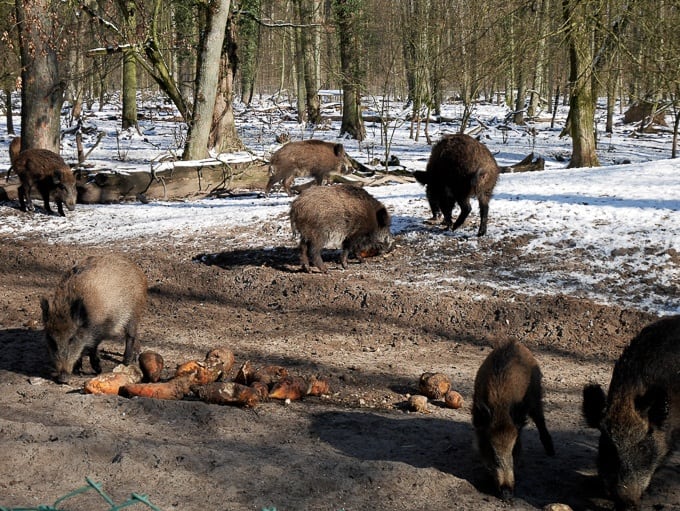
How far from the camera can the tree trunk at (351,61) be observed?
856 inches

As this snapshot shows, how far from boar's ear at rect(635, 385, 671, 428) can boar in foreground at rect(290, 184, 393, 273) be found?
197 inches

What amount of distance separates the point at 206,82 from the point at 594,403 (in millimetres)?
11460

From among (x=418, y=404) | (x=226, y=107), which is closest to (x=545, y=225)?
(x=418, y=404)

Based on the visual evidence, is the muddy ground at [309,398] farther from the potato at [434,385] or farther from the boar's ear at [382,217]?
the boar's ear at [382,217]

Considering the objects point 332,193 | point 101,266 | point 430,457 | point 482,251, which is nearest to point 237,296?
point 332,193

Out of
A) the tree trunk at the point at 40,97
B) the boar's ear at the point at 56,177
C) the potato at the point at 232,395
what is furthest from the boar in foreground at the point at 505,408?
the tree trunk at the point at 40,97

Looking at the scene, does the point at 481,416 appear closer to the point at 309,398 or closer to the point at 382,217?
the point at 309,398

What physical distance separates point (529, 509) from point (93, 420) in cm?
270

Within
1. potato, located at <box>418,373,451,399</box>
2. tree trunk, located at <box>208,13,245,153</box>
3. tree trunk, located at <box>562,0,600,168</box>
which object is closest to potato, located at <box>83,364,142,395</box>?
potato, located at <box>418,373,451,399</box>

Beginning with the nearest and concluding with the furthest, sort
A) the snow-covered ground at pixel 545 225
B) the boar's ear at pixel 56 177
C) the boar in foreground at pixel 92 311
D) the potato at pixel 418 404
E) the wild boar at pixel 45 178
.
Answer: the potato at pixel 418 404 < the boar in foreground at pixel 92 311 < the snow-covered ground at pixel 545 225 < the boar's ear at pixel 56 177 < the wild boar at pixel 45 178

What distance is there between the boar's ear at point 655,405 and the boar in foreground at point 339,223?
500 cm

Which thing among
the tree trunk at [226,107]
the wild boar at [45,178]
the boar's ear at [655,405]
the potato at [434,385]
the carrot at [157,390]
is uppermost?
the tree trunk at [226,107]

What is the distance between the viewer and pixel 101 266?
19.7 ft

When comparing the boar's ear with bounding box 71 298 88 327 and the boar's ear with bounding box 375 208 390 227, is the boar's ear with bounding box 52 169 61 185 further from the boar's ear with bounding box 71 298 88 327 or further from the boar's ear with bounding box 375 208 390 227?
the boar's ear with bounding box 71 298 88 327
